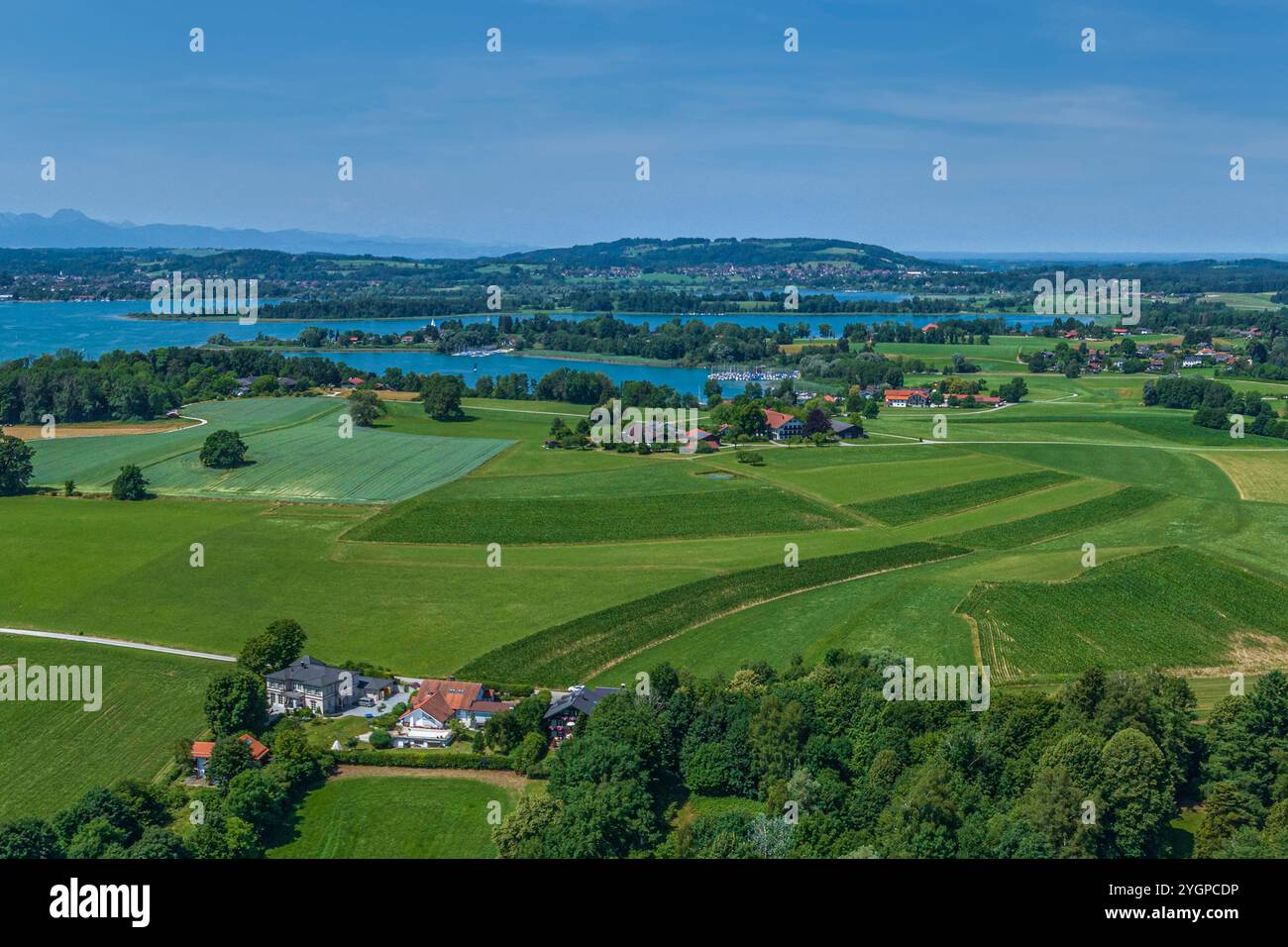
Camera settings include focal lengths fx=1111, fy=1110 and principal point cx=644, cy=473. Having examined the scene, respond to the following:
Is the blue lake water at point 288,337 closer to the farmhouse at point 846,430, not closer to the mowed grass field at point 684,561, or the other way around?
the farmhouse at point 846,430

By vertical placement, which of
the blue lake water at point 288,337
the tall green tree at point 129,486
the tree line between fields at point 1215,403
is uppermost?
the blue lake water at point 288,337

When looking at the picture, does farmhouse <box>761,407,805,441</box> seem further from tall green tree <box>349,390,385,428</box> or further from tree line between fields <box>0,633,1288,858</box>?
tree line between fields <box>0,633,1288,858</box>

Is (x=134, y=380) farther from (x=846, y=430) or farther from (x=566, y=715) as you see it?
(x=566, y=715)

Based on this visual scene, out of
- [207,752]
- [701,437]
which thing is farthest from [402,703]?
[701,437]

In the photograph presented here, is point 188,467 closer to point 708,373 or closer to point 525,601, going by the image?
point 525,601

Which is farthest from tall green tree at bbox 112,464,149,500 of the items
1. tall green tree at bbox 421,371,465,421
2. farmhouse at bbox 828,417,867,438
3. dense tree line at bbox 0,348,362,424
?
farmhouse at bbox 828,417,867,438

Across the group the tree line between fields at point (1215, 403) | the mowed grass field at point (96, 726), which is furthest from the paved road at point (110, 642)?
the tree line between fields at point (1215, 403)
